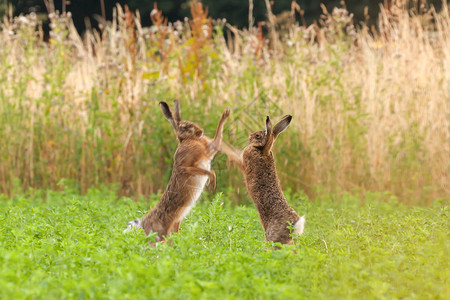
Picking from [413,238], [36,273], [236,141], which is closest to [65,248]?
[36,273]

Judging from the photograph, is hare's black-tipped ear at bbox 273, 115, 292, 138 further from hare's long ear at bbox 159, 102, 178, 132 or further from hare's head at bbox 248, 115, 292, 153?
hare's long ear at bbox 159, 102, 178, 132

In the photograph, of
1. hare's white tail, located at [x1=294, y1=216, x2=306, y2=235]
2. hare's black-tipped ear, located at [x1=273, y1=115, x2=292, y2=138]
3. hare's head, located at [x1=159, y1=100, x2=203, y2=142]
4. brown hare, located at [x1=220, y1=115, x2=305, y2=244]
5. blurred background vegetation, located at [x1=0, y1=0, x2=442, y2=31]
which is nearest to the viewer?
hare's white tail, located at [x1=294, y1=216, x2=306, y2=235]

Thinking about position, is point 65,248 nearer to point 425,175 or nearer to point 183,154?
point 183,154

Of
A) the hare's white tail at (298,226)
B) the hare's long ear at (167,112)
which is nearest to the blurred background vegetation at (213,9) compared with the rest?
the hare's long ear at (167,112)

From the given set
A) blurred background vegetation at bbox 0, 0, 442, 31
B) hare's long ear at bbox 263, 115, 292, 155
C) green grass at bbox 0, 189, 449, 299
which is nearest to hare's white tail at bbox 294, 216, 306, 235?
green grass at bbox 0, 189, 449, 299

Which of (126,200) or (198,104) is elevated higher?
(198,104)

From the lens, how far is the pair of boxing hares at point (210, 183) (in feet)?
19.2

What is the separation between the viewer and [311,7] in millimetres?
25422

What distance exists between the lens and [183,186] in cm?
598

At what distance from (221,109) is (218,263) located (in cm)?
550

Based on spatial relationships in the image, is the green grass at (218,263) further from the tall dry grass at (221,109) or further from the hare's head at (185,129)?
the tall dry grass at (221,109)

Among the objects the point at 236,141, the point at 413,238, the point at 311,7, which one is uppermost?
the point at 311,7

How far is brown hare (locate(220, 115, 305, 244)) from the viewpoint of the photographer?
5.73 metres

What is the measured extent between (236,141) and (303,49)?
2707mm
